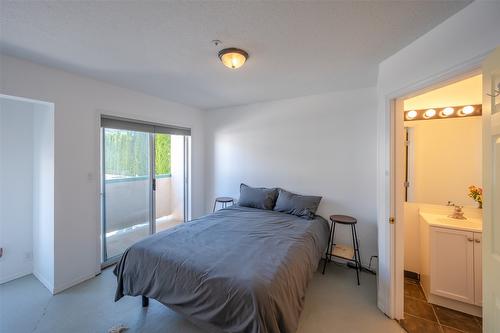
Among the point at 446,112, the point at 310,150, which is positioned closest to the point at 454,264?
the point at 446,112

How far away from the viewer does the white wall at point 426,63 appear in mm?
1208

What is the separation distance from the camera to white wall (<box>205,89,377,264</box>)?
113 inches

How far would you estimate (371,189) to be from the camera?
2830 millimetres

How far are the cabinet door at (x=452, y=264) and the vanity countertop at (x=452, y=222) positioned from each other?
0.04 m

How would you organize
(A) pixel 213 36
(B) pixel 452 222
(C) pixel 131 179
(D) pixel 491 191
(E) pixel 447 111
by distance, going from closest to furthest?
(D) pixel 491 191
(A) pixel 213 36
(B) pixel 452 222
(E) pixel 447 111
(C) pixel 131 179

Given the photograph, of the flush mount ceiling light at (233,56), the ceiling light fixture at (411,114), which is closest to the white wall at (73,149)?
the flush mount ceiling light at (233,56)

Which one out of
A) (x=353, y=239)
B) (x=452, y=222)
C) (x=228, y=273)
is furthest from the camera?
(x=353, y=239)

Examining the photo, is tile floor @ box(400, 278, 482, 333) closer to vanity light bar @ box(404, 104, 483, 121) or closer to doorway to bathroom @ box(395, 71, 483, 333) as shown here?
doorway to bathroom @ box(395, 71, 483, 333)

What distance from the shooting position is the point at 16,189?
255cm

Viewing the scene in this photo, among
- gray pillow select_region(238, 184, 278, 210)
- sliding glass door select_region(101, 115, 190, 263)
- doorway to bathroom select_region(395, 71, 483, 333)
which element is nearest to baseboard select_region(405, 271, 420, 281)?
doorway to bathroom select_region(395, 71, 483, 333)

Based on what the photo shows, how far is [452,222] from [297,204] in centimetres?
163

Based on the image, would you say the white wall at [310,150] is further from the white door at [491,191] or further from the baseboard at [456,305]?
the white door at [491,191]

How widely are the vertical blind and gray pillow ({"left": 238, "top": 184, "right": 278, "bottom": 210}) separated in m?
1.65

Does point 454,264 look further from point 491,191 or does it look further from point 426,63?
point 426,63
